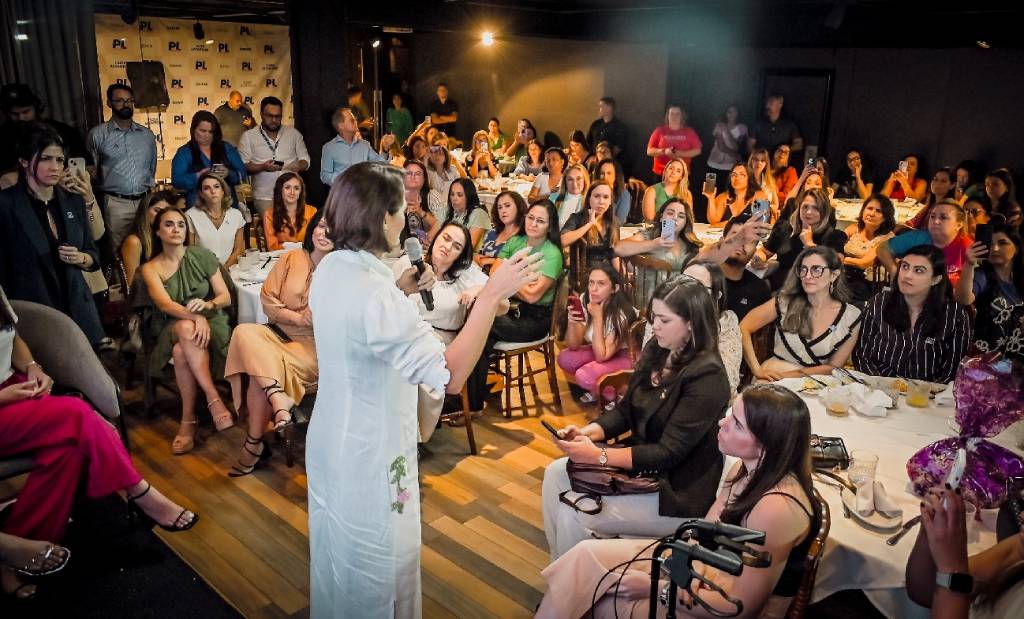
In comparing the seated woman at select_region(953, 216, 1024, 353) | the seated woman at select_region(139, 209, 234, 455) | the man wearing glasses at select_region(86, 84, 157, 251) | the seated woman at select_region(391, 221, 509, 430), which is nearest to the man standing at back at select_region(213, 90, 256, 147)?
the man wearing glasses at select_region(86, 84, 157, 251)

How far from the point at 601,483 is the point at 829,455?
2.40ft

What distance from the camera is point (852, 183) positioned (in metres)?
8.80

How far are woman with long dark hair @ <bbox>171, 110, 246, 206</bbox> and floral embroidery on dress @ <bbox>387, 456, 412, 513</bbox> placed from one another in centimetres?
418

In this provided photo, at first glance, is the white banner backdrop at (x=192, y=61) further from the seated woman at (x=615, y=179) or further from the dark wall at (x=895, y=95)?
the seated woman at (x=615, y=179)

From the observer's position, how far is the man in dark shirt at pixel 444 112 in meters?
13.2

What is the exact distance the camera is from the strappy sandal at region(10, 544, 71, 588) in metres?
2.83

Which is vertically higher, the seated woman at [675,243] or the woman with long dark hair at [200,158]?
the woman with long dark hair at [200,158]

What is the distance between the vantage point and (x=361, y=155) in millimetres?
6891

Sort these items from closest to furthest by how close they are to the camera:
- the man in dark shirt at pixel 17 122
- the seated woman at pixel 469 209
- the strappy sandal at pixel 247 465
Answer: the strappy sandal at pixel 247 465, the man in dark shirt at pixel 17 122, the seated woman at pixel 469 209

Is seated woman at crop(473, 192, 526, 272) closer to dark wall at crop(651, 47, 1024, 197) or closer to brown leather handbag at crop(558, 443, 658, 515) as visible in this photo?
brown leather handbag at crop(558, 443, 658, 515)

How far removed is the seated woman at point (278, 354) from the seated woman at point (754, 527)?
6.65ft

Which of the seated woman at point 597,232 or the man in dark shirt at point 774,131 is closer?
the seated woman at point 597,232

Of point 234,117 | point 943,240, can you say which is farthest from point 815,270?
point 234,117

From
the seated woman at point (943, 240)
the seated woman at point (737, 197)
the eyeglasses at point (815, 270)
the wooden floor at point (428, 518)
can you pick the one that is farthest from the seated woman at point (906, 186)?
the wooden floor at point (428, 518)
